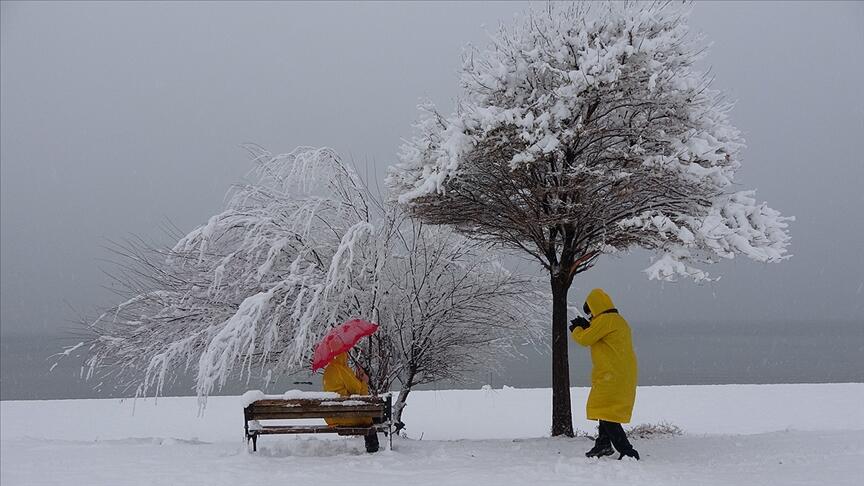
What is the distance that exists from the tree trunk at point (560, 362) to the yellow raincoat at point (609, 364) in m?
2.53

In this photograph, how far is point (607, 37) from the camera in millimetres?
9930

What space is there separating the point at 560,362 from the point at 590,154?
3.25 m

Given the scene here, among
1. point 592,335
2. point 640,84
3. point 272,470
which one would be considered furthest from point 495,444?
point 640,84

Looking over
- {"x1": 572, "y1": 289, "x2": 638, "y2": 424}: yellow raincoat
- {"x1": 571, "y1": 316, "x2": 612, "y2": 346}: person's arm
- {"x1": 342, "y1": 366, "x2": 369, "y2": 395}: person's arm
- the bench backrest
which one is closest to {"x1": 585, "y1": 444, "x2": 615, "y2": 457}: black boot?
{"x1": 572, "y1": 289, "x2": 638, "y2": 424}: yellow raincoat

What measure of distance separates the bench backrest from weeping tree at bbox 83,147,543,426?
5.43 ft

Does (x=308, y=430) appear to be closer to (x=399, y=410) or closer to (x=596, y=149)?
(x=399, y=410)

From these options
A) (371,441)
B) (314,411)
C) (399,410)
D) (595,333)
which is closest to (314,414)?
(314,411)

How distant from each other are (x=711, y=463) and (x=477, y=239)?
16.3 ft

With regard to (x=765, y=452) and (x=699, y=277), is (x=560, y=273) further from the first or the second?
(x=765, y=452)

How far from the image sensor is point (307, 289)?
35.0 feet

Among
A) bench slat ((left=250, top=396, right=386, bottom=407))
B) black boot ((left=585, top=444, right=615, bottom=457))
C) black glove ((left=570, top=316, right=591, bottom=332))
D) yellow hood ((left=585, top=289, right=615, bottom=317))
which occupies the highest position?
yellow hood ((left=585, top=289, right=615, bottom=317))

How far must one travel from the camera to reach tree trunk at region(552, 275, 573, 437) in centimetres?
1087

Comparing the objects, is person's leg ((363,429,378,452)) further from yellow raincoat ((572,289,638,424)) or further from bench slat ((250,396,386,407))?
yellow raincoat ((572,289,638,424))

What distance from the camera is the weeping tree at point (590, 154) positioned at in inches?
364
